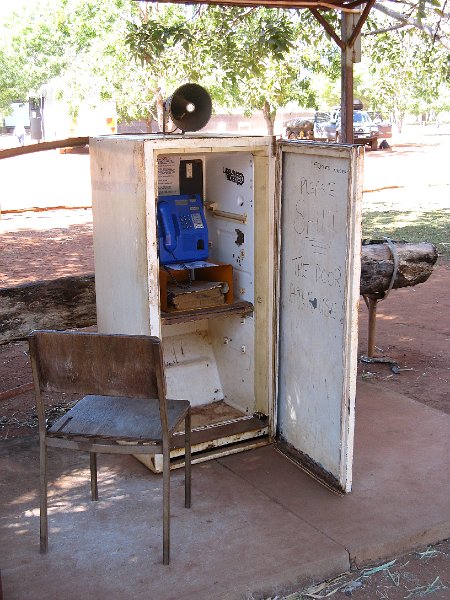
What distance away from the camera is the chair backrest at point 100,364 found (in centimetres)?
337

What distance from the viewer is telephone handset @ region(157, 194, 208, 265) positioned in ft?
16.3

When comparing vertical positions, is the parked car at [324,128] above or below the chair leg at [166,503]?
above

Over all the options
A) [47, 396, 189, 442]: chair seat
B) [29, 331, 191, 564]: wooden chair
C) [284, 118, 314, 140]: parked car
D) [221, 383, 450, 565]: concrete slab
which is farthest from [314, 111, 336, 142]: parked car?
[29, 331, 191, 564]: wooden chair

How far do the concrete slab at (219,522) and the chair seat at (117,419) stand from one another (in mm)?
613

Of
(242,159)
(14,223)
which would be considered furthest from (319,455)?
(14,223)

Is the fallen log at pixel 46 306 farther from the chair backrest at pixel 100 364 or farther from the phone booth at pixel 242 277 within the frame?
the chair backrest at pixel 100 364

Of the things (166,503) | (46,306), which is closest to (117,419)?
(166,503)

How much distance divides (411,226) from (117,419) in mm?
11131

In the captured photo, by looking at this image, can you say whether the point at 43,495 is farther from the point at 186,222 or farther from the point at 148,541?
the point at 186,222

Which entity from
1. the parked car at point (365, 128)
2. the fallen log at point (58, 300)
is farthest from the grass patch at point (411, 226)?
the parked car at point (365, 128)

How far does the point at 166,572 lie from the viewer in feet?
11.7

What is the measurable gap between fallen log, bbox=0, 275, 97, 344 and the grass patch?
22.9ft

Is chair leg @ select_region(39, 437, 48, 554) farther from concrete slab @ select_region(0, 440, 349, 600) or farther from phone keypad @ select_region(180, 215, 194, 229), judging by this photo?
phone keypad @ select_region(180, 215, 194, 229)

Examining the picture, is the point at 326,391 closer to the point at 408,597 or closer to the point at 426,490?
the point at 426,490
